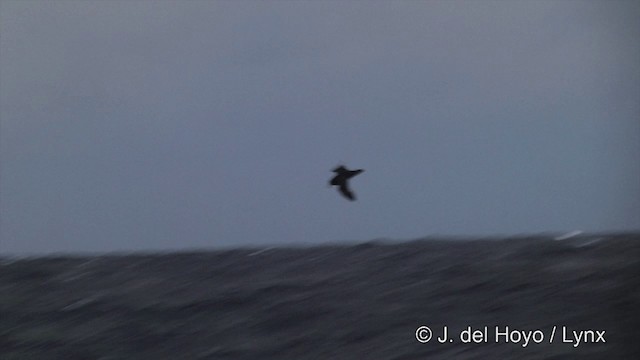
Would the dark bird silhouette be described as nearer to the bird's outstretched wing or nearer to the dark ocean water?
the bird's outstretched wing

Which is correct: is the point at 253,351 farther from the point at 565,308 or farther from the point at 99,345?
the point at 565,308

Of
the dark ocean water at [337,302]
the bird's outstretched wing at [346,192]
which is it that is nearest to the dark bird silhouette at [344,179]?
the bird's outstretched wing at [346,192]

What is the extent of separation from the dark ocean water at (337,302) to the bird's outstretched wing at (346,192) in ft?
0.93

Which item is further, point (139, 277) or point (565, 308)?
point (139, 277)

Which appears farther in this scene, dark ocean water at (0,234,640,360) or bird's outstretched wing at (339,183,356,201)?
bird's outstretched wing at (339,183,356,201)

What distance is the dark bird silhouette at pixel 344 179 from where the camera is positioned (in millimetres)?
5195

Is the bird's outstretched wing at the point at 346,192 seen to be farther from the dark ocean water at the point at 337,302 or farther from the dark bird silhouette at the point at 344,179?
the dark ocean water at the point at 337,302

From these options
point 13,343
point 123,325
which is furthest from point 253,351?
point 13,343

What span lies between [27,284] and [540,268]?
5.44 ft

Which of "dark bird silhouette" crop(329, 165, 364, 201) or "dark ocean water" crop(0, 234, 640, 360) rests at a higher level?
"dark bird silhouette" crop(329, 165, 364, 201)

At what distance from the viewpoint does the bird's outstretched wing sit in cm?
518

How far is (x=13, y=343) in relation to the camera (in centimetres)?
454

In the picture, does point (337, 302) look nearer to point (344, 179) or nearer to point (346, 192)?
point (346, 192)

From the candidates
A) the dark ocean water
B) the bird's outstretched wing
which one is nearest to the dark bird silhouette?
the bird's outstretched wing
